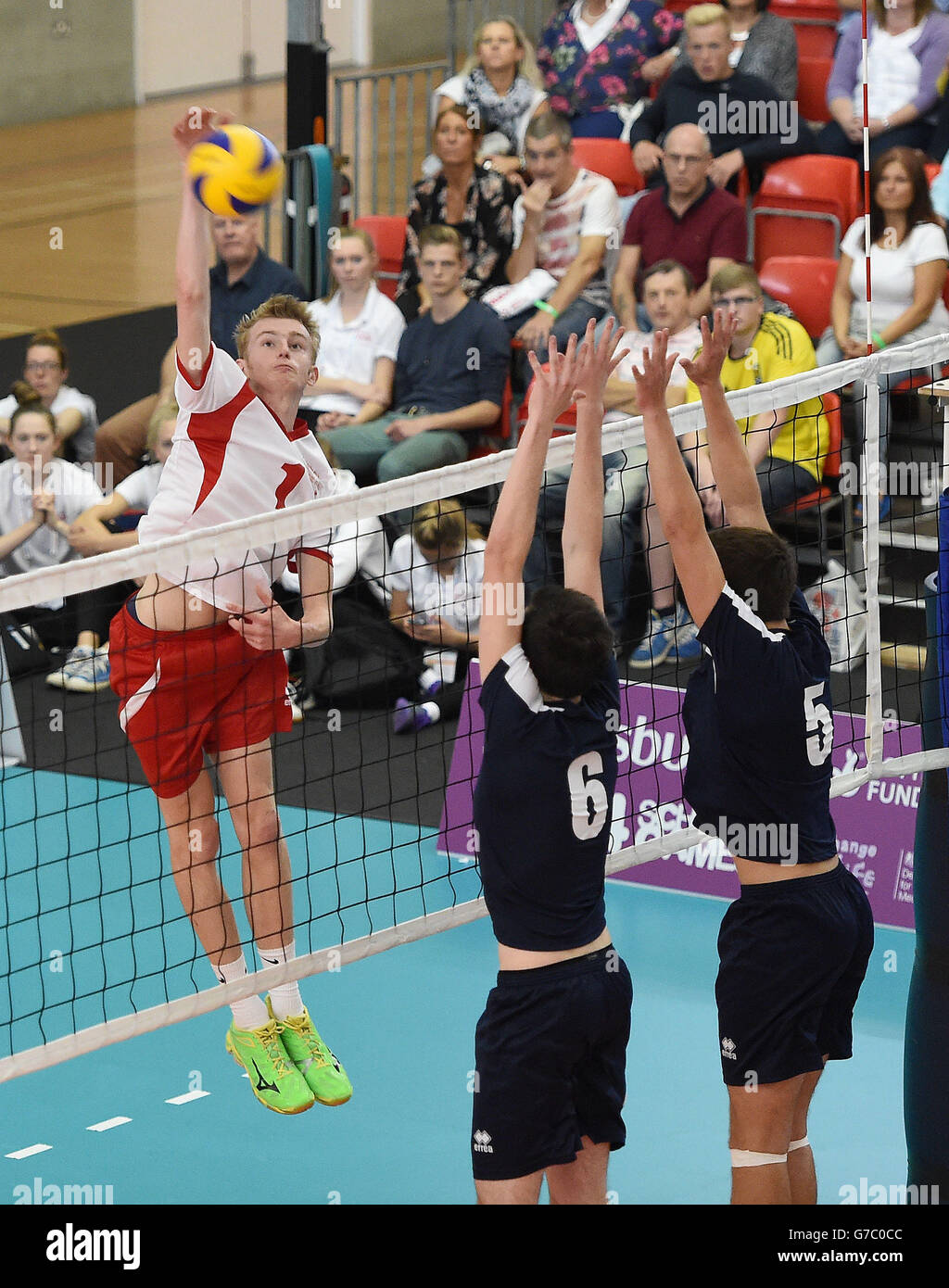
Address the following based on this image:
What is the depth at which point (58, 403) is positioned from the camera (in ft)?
31.3

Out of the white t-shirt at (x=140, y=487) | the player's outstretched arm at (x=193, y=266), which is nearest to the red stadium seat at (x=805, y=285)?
the white t-shirt at (x=140, y=487)

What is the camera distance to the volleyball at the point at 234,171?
3.97 metres

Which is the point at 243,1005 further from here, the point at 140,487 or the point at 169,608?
the point at 140,487

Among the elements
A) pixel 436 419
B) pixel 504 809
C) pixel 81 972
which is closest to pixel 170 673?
pixel 504 809

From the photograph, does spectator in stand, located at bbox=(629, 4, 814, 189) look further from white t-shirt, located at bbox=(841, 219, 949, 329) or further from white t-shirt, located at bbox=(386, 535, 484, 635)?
white t-shirt, located at bbox=(386, 535, 484, 635)

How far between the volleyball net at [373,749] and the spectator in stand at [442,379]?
17.2 inches

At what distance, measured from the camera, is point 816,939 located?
14.5ft

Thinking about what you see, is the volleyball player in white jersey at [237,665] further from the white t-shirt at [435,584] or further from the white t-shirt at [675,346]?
the white t-shirt at [675,346]

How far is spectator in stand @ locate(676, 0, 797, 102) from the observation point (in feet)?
32.1

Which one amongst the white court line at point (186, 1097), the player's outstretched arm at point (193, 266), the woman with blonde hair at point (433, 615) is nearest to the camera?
the player's outstretched arm at point (193, 266)

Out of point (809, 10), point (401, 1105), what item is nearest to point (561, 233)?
point (809, 10)

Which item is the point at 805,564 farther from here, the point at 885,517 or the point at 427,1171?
the point at 427,1171

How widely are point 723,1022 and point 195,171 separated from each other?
2.37 metres

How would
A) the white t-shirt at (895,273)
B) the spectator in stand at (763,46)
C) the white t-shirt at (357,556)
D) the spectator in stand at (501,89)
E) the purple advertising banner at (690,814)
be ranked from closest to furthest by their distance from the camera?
the purple advertising banner at (690,814) < the white t-shirt at (895,273) < the white t-shirt at (357,556) < the spectator in stand at (763,46) < the spectator in stand at (501,89)
